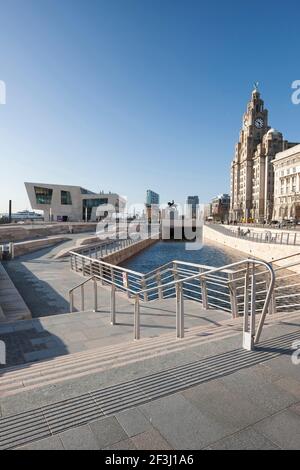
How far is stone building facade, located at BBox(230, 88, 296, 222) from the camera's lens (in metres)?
104

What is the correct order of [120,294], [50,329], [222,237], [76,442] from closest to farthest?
[76,442] < [50,329] < [120,294] < [222,237]

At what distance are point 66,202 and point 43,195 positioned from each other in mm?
6680

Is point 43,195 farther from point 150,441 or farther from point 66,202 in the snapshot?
point 150,441

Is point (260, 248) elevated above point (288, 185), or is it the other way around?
point (288, 185)

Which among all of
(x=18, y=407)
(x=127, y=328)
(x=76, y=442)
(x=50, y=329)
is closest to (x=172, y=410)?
(x=76, y=442)

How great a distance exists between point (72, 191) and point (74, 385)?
76.2m

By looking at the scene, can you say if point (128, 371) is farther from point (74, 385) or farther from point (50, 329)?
point (50, 329)

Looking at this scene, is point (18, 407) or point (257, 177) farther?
point (257, 177)

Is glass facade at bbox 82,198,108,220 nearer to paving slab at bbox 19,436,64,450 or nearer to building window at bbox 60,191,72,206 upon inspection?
building window at bbox 60,191,72,206

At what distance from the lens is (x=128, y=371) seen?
137 inches

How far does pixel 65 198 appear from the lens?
75.4 metres

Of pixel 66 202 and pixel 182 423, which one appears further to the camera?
pixel 66 202

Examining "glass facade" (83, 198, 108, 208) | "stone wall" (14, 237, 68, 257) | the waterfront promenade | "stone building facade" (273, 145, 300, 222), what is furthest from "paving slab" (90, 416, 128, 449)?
"glass facade" (83, 198, 108, 208)

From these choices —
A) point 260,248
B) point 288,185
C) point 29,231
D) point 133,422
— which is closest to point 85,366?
point 133,422
